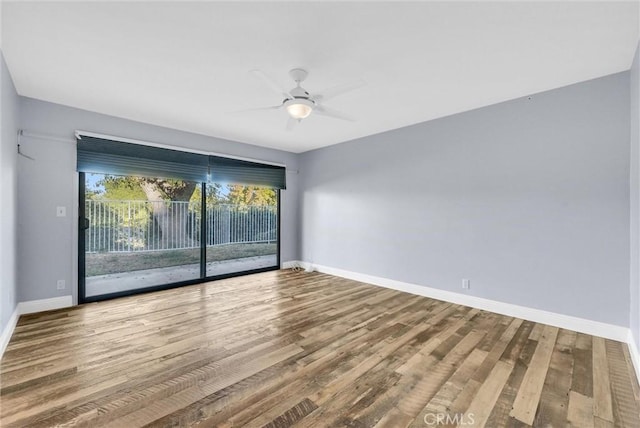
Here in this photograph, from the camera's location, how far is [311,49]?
7.18ft

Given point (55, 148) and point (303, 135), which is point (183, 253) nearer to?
point (55, 148)

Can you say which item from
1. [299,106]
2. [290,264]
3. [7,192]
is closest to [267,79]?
[299,106]

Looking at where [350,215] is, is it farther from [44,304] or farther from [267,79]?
[44,304]

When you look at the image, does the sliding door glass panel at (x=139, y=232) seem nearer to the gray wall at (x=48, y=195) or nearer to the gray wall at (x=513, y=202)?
the gray wall at (x=48, y=195)

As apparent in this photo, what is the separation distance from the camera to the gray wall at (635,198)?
2180 mm

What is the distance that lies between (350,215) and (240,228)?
2.14m

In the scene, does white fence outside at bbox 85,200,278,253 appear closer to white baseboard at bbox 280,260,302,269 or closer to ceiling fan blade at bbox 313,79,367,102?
white baseboard at bbox 280,260,302,269

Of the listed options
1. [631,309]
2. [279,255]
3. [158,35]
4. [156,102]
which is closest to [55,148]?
[156,102]

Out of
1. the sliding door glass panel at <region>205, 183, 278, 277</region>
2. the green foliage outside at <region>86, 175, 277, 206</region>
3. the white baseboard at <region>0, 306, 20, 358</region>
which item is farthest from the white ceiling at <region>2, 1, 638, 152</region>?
the white baseboard at <region>0, 306, 20, 358</region>

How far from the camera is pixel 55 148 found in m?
3.35

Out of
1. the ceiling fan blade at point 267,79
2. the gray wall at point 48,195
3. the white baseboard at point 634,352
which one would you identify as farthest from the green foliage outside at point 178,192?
the white baseboard at point 634,352

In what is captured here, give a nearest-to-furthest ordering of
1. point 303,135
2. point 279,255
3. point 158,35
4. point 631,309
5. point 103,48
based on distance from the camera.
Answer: point 158,35 → point 103,48 → point 631,309 → point 303,135 → point 279,255

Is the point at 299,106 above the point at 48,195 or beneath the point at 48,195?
above

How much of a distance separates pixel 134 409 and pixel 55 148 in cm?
336
